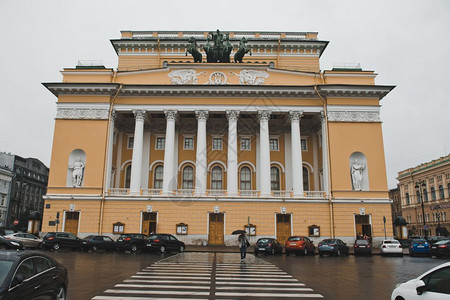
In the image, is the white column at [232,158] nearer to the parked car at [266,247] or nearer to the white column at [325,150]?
the white column at [325,150]

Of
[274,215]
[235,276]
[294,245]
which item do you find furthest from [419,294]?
[274,215]

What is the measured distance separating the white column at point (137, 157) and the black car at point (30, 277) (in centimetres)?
2443

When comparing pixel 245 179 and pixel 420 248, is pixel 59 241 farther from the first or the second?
pixel 420 248

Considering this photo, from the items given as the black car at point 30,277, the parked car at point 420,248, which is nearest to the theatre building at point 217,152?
the parked car at point 420,248

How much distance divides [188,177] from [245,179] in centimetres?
581

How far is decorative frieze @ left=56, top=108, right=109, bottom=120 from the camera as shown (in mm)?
32719

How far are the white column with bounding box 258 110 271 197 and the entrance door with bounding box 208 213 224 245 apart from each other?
448 centimetres

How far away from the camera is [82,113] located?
32812 millimetres

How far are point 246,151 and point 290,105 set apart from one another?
21.7 ft

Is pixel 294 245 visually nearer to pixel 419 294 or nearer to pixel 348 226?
pixel 348 226

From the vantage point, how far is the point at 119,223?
100 feet

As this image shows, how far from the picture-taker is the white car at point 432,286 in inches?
223

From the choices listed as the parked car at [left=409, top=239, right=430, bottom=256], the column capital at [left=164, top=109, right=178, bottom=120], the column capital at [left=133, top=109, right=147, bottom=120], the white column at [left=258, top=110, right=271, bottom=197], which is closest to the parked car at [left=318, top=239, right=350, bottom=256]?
the parked car at [left=409, top=239, right=430, bottom=256]

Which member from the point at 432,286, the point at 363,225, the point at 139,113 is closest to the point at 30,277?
the point at 432,286
